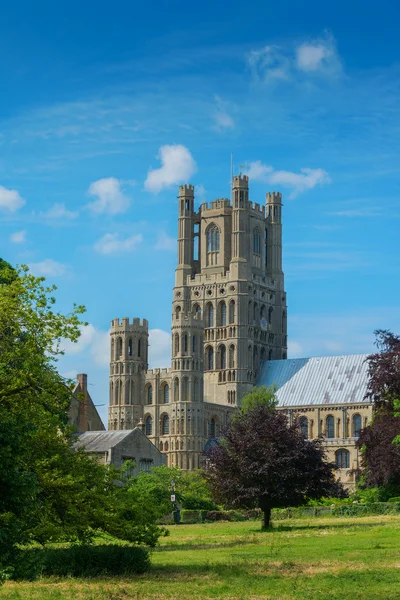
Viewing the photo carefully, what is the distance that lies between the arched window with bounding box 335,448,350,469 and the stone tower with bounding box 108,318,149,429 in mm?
21100

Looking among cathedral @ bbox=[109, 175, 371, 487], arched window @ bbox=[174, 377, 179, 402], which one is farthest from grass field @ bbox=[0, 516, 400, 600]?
arched window @ bbox=[174, 377, 179, 402]

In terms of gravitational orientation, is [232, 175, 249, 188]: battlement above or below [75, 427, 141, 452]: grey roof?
above

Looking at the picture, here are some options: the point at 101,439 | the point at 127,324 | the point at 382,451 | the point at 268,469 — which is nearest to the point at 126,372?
the point at 127,324

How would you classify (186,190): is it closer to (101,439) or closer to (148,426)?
(148,426)

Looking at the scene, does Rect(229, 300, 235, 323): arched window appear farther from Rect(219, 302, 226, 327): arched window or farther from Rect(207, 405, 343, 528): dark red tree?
Rect(207, 405, 343, 528): dark red tree

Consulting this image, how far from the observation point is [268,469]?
45375mm

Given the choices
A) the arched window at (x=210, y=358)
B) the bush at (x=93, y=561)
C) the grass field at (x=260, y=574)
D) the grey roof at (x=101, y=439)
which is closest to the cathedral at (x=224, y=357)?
the arched window at (x=210, y=358)

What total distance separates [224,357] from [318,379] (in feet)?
35.7

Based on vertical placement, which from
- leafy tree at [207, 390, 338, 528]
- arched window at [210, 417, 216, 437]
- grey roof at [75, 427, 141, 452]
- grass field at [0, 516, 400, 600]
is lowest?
grass field at [0, 516, 400, 600]

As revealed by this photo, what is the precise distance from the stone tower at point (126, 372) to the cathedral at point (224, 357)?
0.11 m

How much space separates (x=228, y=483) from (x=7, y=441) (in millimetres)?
26740

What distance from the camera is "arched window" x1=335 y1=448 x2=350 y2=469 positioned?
11189cm

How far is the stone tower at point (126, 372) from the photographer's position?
118 metres

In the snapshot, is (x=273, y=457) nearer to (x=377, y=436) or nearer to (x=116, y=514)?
(x=377, y=436)
